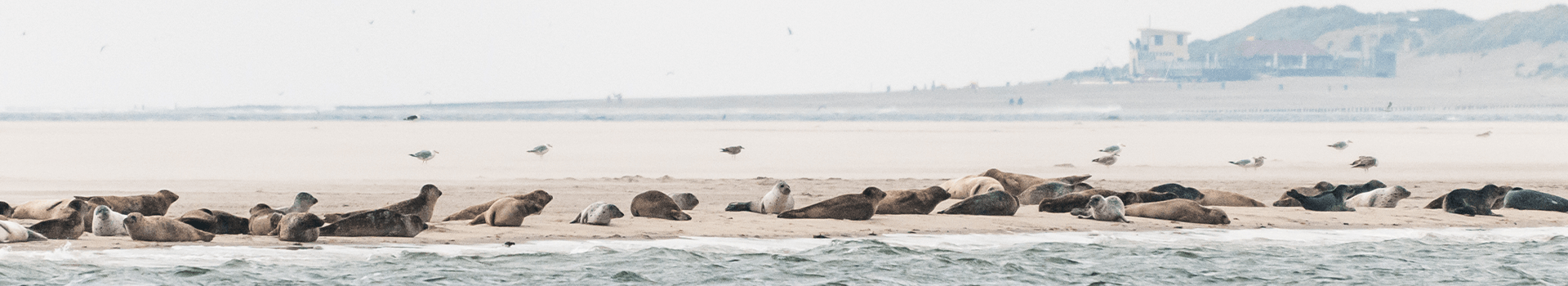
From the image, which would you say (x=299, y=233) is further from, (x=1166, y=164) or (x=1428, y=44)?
(x=1428, y=44)

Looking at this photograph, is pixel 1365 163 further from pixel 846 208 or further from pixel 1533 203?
pixel 846 208

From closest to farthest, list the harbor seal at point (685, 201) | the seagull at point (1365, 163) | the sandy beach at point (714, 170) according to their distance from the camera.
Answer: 1. the sandy beach at point (714, 170)
2. the harbor seal at point (685, 201)
3. the seagull at point (1365, 163)

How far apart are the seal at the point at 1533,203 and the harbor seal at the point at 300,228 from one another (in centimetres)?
983

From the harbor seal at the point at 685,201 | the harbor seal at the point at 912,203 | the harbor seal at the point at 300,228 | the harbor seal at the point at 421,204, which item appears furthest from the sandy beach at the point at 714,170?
the harbor seal at the point at 421,204

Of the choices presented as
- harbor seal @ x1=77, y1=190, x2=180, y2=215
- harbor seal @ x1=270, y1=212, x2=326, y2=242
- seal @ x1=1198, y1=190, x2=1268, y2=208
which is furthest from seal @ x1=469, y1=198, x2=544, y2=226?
seal @ x1=1198, y1=190, x2=1268, y2=208

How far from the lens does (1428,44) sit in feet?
554

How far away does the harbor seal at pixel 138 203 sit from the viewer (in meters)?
10.7

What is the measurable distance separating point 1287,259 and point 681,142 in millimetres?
19815

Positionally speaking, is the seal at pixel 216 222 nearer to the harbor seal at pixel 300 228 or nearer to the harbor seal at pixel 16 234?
the harbor seal at pixel 300 228

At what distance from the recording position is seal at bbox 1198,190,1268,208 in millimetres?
12875

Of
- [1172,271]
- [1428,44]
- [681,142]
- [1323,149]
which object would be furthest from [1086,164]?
[1428,44]

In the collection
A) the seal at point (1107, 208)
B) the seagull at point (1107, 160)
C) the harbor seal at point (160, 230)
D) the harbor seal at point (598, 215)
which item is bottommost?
the seagull at point (1107, 160)

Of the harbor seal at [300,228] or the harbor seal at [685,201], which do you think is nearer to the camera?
the harbor seal at [300,228]

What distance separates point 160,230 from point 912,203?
5.60 m
